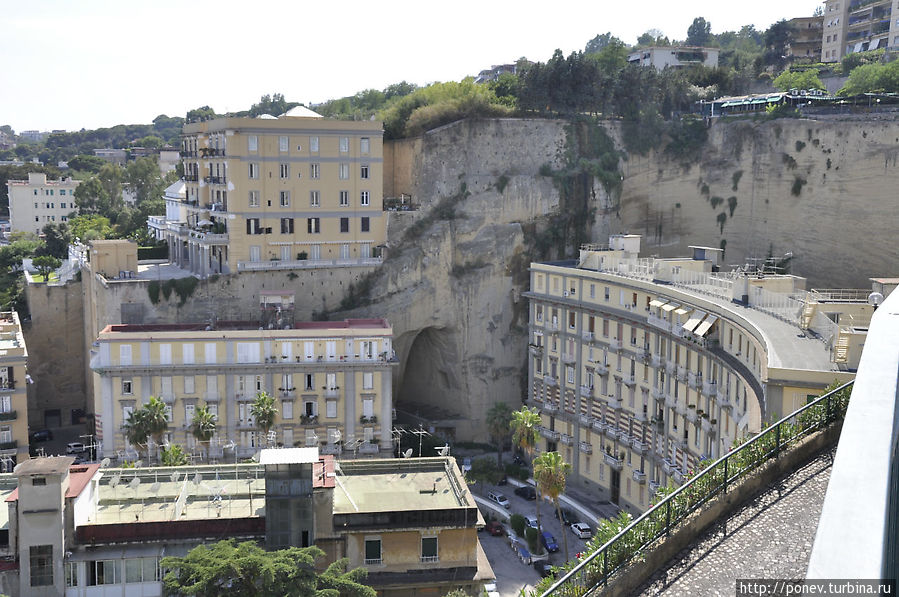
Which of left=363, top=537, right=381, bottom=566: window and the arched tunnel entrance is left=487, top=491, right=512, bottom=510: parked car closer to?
the arched tunnel entrance

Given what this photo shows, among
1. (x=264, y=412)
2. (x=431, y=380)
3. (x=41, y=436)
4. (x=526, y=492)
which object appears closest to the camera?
(x=264, y=412)

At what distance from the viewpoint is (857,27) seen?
311ft

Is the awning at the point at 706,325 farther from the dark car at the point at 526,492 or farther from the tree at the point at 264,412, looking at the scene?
the tree at the point at 264,412

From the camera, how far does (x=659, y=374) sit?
47.5m

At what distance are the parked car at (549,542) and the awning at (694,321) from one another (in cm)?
1328

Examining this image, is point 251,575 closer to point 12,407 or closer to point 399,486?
point 399,486

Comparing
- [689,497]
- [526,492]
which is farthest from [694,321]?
[689,497]

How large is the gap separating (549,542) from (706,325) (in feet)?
46.9

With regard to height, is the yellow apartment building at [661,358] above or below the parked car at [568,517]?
above

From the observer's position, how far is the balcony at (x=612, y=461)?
51.4 m

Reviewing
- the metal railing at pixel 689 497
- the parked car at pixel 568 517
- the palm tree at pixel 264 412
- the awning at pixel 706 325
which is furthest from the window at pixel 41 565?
the parked car at pixel 568 517

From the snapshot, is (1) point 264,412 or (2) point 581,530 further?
(2) point 581,530

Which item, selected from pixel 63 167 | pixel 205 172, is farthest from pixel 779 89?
pixel 63 167

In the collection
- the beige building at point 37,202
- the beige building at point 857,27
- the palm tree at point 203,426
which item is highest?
the beige building at point 857,27
